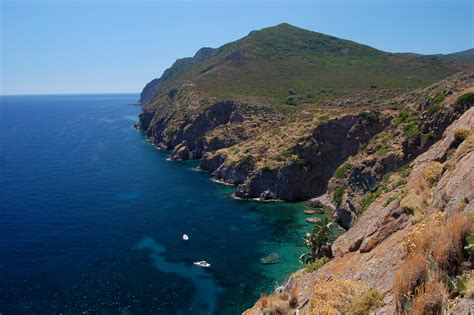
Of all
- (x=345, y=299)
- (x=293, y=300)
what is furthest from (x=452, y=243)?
(x=293, y=300)

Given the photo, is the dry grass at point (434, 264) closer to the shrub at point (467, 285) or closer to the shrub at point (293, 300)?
the shrub at point (467, 285)

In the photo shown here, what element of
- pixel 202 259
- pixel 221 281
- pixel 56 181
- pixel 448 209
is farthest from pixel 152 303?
pixel 56 181

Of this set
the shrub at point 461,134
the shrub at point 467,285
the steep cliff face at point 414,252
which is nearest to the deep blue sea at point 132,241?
the steep cliff face at point 414,252

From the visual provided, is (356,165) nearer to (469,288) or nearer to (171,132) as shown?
(469,288)

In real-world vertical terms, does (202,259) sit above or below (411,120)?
below

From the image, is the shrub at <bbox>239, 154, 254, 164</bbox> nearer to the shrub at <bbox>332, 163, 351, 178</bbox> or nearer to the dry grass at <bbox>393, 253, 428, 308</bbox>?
the shrub at <bbox>332, 163, 351, 178</bbox>

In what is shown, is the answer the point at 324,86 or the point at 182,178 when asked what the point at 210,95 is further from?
the point at 182,178

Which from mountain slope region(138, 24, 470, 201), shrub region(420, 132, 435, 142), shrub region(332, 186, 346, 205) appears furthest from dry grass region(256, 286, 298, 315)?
mountain slope region(138, 24, 470, 201)
